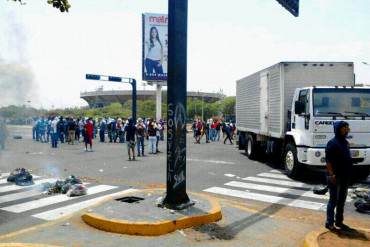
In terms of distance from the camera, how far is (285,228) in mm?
6629

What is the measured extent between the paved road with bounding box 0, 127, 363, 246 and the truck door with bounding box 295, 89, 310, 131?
5.34 ft

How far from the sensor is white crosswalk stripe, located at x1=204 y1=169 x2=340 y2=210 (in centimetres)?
901

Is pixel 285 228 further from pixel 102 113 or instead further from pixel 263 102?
pixel 102 113

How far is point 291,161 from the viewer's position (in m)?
12.1

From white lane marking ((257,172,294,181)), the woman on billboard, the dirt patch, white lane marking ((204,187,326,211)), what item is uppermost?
the woman on billboard

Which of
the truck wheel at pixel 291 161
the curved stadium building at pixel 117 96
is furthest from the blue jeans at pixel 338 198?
the curved stadium building at pixel 117 96

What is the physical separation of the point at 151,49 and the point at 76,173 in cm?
2671

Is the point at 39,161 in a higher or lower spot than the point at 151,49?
lower

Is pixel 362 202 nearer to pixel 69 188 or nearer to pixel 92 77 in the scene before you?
pixel 69 188

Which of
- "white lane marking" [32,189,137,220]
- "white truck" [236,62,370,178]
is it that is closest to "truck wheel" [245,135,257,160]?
"white truck" [236,62,370,178]

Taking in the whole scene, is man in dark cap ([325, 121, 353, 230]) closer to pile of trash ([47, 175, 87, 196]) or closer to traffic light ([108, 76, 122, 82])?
pile of trash ([47, 175, 87, 196])

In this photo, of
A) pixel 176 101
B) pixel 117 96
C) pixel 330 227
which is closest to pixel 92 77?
pixel 176 101

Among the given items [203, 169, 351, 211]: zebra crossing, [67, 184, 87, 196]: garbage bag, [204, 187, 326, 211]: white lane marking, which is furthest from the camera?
[67, 184, 87, 196]: garbage bag

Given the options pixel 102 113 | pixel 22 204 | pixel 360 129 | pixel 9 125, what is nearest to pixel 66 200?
pixel 22 204
